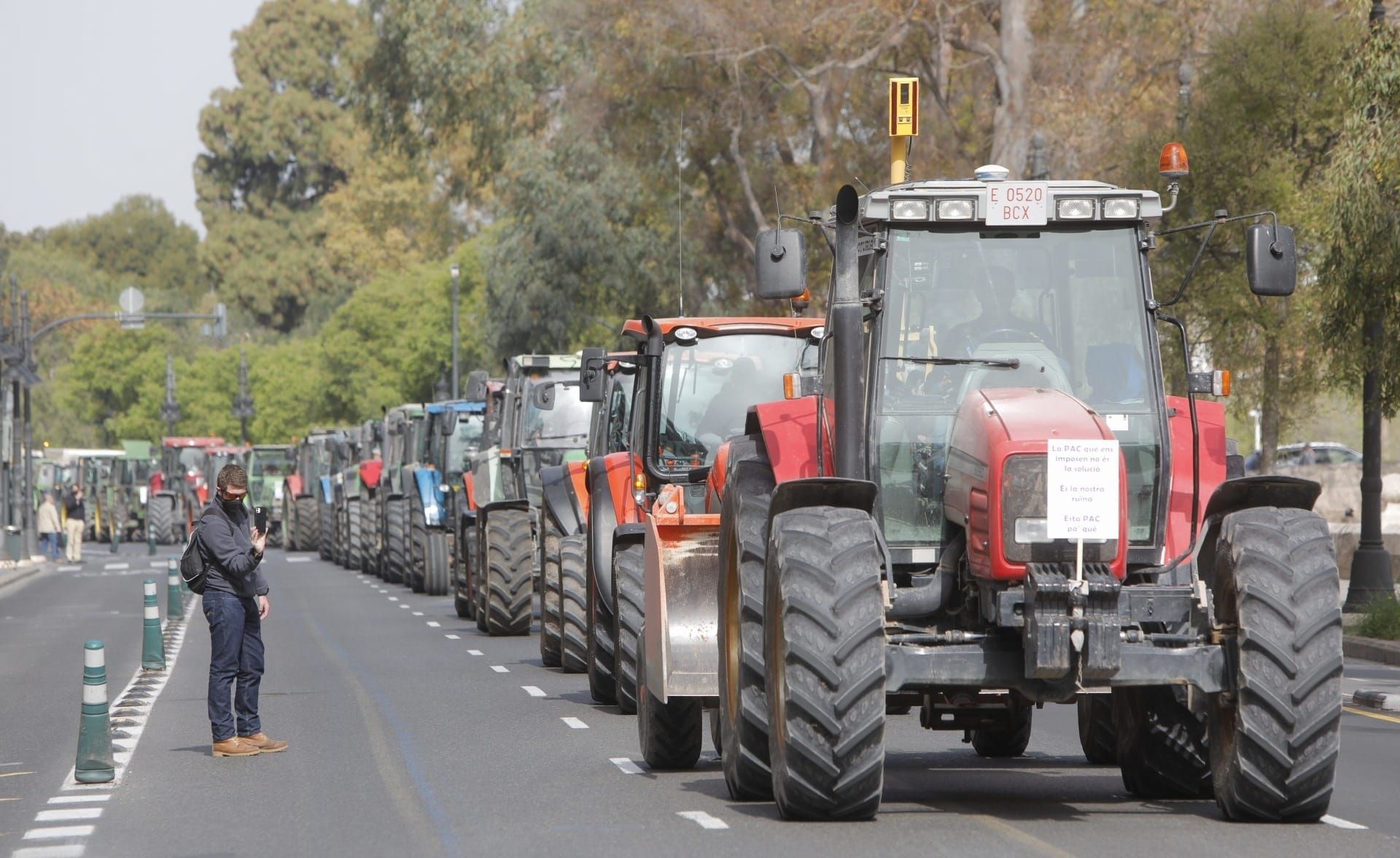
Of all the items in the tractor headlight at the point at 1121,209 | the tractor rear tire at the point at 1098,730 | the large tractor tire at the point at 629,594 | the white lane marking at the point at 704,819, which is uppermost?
the tractor headlight at the point at 1121,209

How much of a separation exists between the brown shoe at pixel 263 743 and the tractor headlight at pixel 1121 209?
6.28 metres

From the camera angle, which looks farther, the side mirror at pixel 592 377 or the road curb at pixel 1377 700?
the side mirror at pixel 592 377

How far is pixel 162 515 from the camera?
209 ft

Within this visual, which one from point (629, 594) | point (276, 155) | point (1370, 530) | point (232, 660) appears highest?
point (276, 155)

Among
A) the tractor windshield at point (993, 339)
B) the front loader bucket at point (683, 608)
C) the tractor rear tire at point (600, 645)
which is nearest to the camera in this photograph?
the tractor windshield at point (993, 339)

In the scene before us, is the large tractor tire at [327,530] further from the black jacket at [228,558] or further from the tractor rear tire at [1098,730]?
the tractor rear tire at [1098,730]

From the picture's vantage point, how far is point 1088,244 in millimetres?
10500

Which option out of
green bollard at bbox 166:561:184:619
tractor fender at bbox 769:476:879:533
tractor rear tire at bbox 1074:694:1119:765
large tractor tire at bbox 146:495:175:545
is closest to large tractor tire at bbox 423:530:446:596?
green bollard at bbox 166:561:184:619

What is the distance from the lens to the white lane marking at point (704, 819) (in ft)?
33.0

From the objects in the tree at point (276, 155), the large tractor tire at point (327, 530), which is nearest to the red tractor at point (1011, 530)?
the large tractor tire at point (327, 530)

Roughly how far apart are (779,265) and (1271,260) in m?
2.17

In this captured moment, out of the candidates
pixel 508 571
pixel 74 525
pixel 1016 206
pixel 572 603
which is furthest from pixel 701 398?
pixel 74 525

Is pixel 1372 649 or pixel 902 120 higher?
pixel 902 120

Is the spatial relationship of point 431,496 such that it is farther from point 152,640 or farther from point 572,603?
point 572,603
